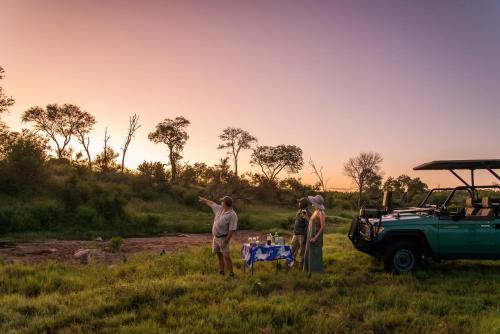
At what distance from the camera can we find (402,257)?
9.11m

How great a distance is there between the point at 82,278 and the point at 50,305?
8.09 ft

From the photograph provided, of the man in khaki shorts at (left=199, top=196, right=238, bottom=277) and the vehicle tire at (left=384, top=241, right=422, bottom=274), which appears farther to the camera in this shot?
the vehicle tire at (left=384, top=241, right=422, bottom=274)

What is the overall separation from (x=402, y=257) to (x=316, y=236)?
79.5 inches

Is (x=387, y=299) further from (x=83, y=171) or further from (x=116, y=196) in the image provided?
(x=83, y=171)

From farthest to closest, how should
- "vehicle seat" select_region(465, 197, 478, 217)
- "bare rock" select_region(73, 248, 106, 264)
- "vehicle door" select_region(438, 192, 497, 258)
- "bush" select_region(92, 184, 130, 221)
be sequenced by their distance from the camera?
1. "bush" select_region(92, 184, 130, 221)
2. "bare rock" select_region(73, 248, 106, 264)
3. "vehicle seat" select_region(465, 197, 478, 217)
4. "vehicle door" select_region(438, 192, 497, 258)

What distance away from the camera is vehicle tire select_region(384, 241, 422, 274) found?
29.7ft

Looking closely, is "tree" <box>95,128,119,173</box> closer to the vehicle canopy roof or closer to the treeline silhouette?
the treeline silhouette

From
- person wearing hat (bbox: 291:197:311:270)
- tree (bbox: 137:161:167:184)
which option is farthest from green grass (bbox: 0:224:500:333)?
tree (bbox: 137:161:167:184)

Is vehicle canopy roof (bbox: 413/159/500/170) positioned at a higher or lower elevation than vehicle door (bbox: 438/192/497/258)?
higher

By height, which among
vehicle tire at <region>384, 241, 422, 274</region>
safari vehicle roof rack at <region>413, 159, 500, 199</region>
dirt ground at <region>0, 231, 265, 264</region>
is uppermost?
safari vehicle roof rack at <region>413, 159, 500, 199</region>

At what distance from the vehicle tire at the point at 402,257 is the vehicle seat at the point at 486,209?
5.24ft

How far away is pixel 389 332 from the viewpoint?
5730mm

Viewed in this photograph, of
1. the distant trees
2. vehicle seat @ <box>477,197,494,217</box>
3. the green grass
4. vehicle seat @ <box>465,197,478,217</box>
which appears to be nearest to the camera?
the green grass

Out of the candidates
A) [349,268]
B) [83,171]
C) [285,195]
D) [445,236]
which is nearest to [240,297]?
[349,268]
